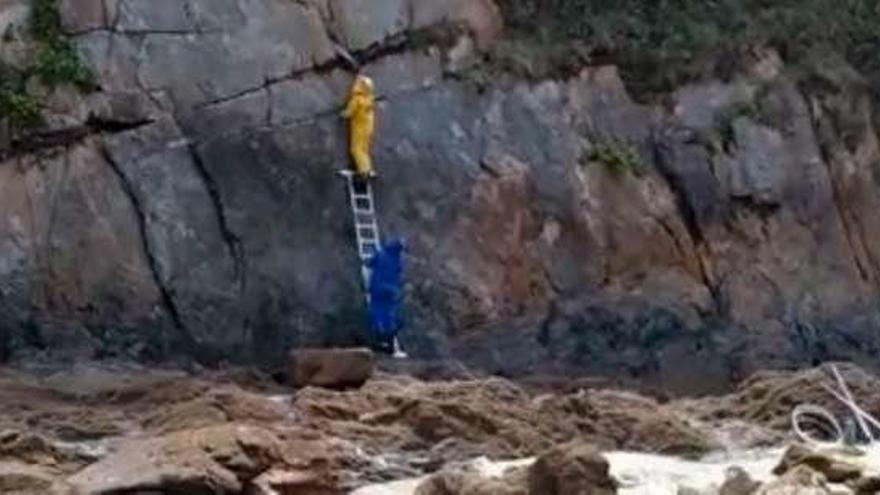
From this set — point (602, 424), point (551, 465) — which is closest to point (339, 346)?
point (602, 424)

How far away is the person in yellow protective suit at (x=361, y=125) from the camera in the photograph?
21.8 m

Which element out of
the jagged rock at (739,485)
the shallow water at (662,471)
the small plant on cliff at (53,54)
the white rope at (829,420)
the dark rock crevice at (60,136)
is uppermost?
the small plant on cliff at (53,54)

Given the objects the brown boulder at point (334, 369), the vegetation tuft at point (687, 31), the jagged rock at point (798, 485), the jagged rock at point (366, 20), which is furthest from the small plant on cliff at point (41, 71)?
the jagged rock at point (798, 485)

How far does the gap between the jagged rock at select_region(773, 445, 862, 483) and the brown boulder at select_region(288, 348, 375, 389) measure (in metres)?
4.63

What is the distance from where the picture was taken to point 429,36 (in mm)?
23078

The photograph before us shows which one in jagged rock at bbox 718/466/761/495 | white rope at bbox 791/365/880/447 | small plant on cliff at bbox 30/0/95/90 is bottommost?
white rope at bbox 791/365/880/447

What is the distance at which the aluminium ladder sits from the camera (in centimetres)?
2144

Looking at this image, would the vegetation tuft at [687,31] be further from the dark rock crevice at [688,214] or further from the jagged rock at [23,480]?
the jagged rock at [23,480]

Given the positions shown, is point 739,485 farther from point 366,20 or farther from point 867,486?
point 366,20

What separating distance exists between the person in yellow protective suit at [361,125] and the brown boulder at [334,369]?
542cm

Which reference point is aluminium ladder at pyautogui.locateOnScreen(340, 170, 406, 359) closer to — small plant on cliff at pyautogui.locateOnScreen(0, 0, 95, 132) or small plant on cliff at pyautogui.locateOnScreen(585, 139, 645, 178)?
small plant on cliff at pyautogui.locateOnScreen(585, 139, 645, 178)

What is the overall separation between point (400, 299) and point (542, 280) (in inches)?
79.1

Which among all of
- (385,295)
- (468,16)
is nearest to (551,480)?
(385,295)

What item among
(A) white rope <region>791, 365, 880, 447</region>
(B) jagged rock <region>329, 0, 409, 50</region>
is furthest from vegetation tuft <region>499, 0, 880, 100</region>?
(A) white rope <region>791, 365, 880, 447</region>
